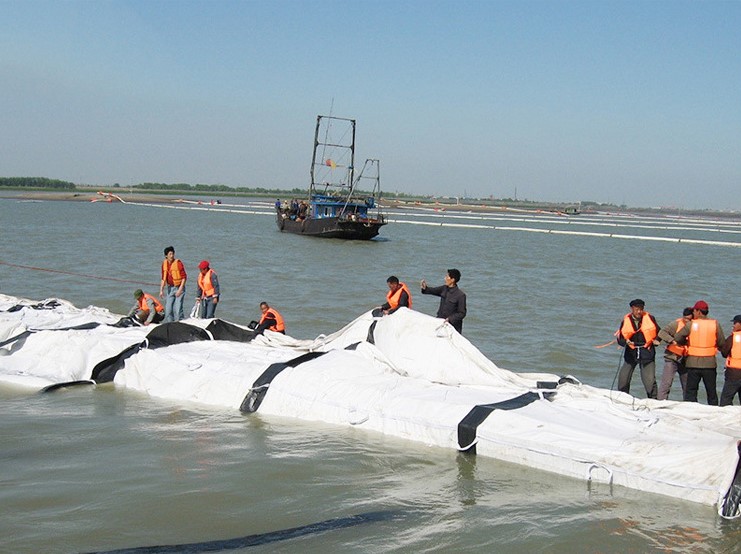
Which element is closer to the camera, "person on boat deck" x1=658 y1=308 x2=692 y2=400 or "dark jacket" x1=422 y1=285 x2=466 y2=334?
"person on boat deck" x1=658 y1=308 x2=692 y2=400

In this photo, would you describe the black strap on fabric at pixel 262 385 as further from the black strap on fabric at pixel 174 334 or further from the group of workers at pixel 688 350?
the group of workers at pixel 688 350

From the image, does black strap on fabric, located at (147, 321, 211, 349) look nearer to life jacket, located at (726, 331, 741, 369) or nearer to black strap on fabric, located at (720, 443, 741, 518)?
life jacket, located at (726, 331, 741, 369)

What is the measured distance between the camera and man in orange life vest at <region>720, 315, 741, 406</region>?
821 centimetres

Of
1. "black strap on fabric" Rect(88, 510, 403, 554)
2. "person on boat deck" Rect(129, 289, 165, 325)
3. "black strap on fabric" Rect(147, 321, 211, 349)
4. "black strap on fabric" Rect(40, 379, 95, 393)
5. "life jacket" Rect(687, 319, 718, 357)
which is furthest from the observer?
"person on boat deck" Rect(129, 289, 165, 325)

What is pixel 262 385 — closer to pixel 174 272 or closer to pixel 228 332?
pixel 228 332

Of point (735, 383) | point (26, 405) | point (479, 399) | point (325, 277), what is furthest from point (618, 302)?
point (26, 405)

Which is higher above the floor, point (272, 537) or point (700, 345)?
point (700, 345)

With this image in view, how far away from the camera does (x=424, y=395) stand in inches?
311

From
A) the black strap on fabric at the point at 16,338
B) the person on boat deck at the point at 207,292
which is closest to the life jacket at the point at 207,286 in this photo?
the person on boat deck at the point at 207,292

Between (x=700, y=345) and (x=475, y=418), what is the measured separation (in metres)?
2.93

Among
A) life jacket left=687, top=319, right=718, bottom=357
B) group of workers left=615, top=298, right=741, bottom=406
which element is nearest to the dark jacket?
group of workers left=615, top=298, right=741, bottom=406

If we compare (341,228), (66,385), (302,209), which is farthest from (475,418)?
(302,209)

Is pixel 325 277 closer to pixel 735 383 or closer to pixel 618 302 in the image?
pixel 618 302

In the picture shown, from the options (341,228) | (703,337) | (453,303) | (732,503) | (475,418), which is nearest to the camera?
(732,503)
